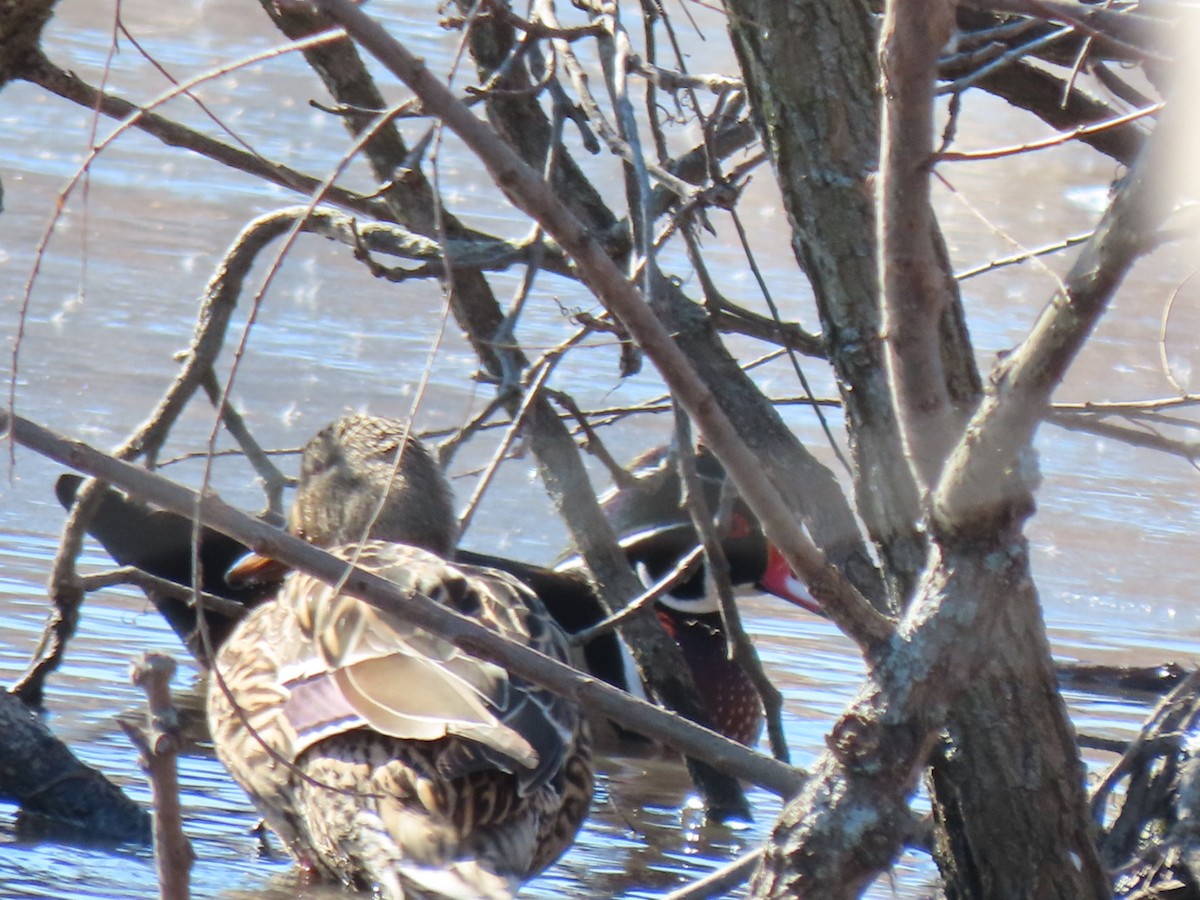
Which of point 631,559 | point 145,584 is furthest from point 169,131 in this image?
point 631,559

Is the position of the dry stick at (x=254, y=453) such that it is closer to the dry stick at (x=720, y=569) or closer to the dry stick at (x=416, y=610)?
the dry stick at (x=720, y=569)

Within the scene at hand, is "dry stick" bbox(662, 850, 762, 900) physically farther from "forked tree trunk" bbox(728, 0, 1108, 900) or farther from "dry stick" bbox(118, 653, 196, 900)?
"dry stick" bbox(118, 653, 196, 900)

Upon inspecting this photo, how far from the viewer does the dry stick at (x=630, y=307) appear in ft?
6.23

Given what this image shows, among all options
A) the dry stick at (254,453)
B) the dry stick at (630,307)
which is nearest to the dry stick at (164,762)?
the dry stick at (630,307)

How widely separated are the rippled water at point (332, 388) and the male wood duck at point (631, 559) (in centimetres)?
18

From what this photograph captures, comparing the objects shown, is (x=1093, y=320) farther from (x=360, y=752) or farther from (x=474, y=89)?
(x=360, y=752)

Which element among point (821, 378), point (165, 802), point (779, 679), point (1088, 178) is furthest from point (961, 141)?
point (165, 802)

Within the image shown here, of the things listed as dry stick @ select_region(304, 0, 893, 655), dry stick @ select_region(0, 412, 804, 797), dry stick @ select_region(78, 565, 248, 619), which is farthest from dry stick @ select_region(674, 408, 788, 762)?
dry stick @ select_region(78, 565, 248, 619)

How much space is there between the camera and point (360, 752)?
3.54 meters

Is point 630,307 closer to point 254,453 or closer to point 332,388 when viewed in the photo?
point 254,453

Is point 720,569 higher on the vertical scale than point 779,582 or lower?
higher

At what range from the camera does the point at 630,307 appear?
206 cm

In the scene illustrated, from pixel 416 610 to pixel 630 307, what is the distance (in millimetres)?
517

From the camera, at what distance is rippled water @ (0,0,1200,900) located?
14.2 ft
